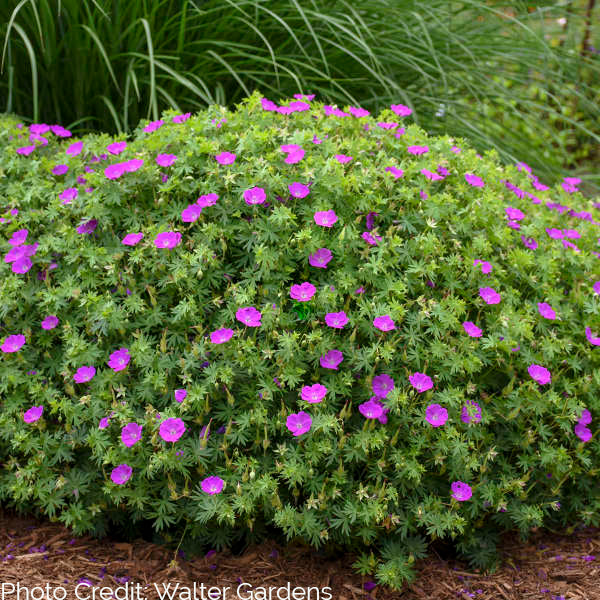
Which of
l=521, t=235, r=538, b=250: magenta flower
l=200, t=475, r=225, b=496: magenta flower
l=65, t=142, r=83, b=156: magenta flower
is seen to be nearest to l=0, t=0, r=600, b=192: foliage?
l=65, t=142, r=83, b=156: magenta flower

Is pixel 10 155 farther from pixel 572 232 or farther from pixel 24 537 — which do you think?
pixel 572 232

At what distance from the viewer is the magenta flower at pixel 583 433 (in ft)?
7.07

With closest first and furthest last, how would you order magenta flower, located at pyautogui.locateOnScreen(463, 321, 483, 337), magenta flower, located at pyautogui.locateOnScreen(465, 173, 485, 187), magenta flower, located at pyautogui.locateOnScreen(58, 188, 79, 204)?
magenta flower, located at pyautogui.locateOnScreen(463, 321, 483, 337) → magenta flower, located at pyautogui.locateOnScreen(58, 188, 79, 204) → magenta flower, located at pyautogui.locateOnScreen(465, 173, 485, 187)

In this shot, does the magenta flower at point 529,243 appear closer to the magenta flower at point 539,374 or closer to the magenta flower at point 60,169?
the magenta flower at point 539,374

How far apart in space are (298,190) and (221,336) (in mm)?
513

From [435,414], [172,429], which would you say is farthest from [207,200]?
[435,414]

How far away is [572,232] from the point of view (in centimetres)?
264

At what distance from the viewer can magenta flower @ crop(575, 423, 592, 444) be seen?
7.07ft

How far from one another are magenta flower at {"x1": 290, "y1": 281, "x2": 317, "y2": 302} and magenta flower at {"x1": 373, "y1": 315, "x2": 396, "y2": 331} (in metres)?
0.20

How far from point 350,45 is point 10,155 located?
1846 mm

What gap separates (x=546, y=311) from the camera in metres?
2.28

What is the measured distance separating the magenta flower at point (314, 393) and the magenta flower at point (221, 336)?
0.84ft

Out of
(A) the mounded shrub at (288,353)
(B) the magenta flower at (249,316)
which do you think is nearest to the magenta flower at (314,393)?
(A) the mounded shrub at (288,353)

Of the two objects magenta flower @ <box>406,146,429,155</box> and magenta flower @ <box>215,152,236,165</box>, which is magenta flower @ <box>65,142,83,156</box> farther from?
magenta flower @ <box>406,146,429,155</box>
